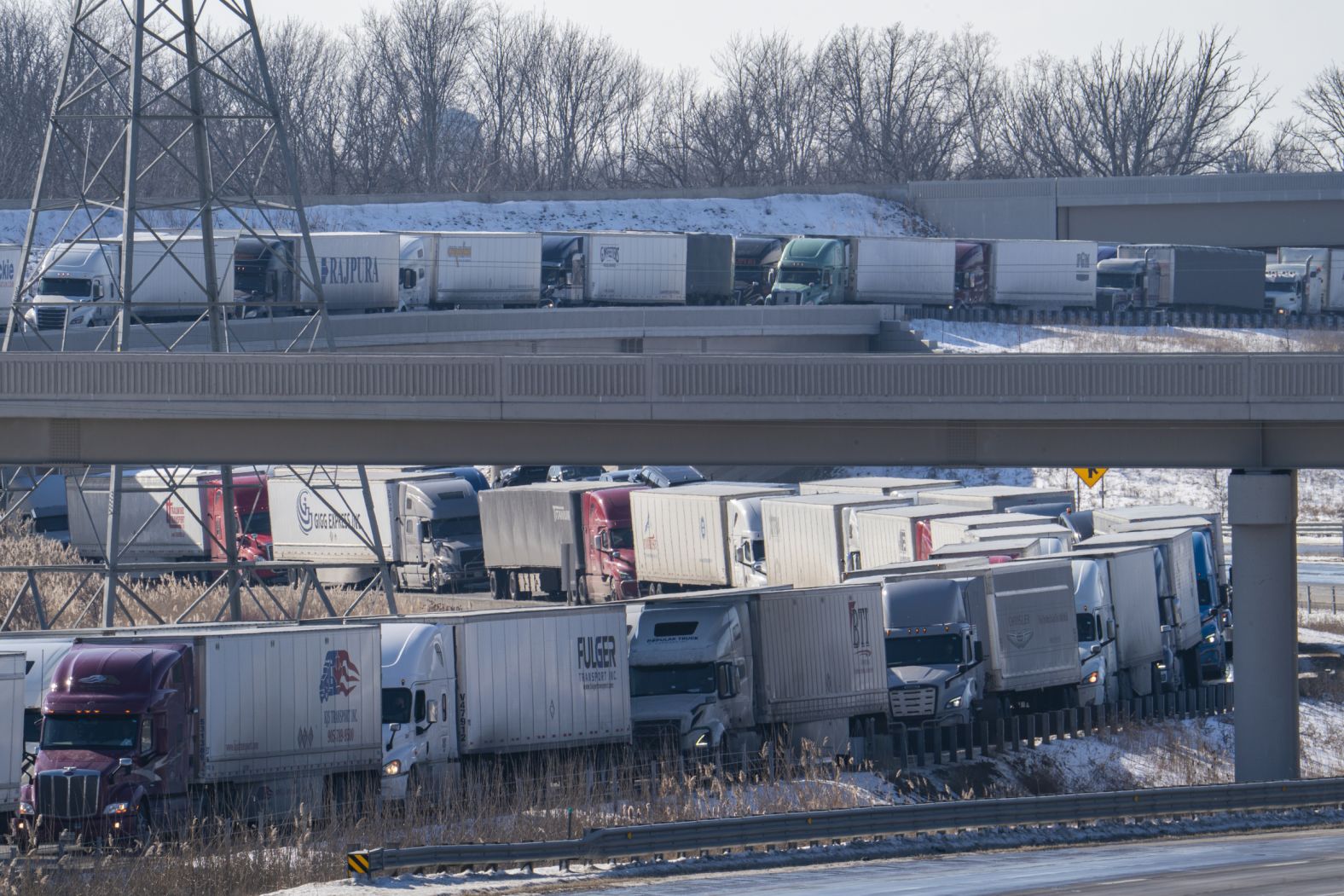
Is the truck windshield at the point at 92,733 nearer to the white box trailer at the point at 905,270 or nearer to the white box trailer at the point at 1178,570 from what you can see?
the white box trailer at the point at 1178,570

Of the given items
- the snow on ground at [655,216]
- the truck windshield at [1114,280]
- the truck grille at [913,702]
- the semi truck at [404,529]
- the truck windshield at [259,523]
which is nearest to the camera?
the truck grille at [913,702]

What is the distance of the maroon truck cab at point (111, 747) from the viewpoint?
21531 mm

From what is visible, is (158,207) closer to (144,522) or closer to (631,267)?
(144,522)

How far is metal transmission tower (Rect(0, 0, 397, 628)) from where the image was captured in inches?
1130

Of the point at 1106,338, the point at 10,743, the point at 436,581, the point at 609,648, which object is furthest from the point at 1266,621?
the point at 1106,338

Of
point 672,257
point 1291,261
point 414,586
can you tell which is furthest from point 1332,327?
point 414,586

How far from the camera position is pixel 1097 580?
115ft

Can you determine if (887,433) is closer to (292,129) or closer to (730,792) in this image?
(730,792)

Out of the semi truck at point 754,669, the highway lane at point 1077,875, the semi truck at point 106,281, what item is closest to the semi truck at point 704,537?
the semi truck at point 754,669

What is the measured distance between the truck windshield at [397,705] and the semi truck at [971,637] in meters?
9.93

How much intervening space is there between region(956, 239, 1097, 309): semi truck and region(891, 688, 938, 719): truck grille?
181ft

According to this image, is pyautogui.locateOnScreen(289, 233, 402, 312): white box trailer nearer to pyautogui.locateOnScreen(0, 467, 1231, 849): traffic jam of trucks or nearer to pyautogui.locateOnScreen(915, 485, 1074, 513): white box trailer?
pyautogui.locateOnScreen(0, 467, 1231, 849): traffic jam of trucks

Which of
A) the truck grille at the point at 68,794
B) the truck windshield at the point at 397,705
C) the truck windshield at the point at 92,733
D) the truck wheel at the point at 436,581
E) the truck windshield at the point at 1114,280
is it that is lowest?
the truck wheel at the point at 436,581

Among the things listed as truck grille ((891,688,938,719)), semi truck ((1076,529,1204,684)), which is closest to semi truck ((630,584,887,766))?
truck grille ((891,688,938,719))
